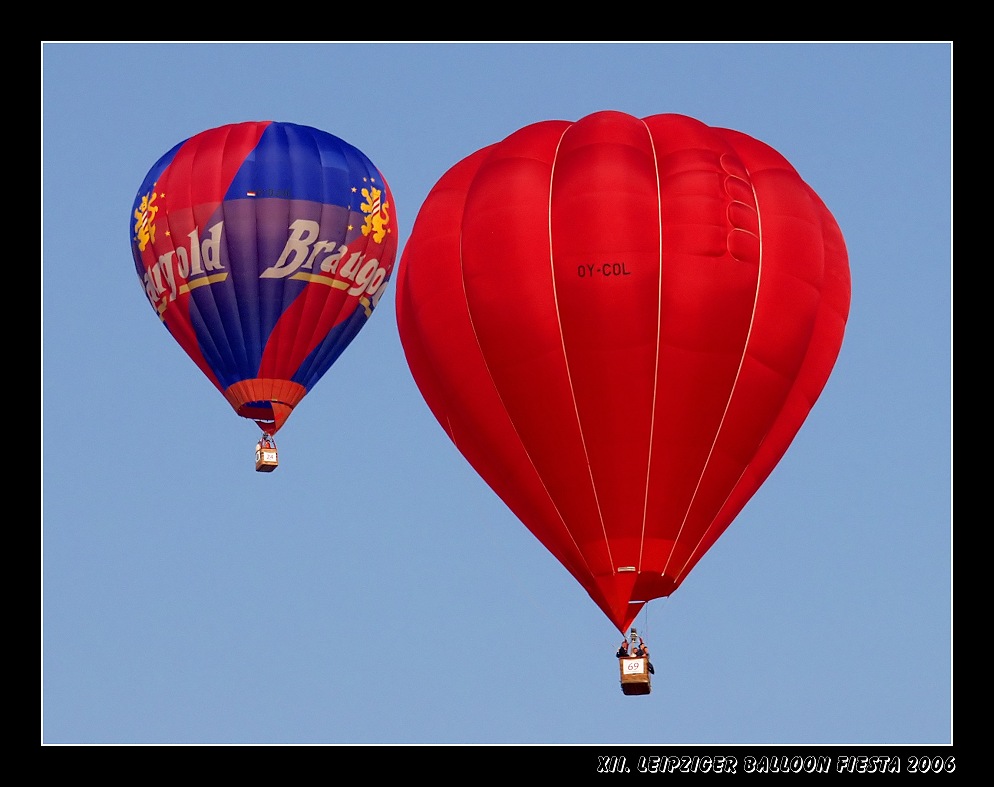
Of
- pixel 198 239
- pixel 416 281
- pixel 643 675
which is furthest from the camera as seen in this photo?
pixel 198 239

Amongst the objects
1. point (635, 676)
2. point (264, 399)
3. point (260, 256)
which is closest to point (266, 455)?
point (264, 399)

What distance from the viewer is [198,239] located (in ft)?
97.8

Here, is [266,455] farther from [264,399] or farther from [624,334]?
[624,334]

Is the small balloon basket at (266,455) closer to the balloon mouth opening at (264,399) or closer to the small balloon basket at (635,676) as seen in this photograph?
the balloon mouth opening at (264,399)

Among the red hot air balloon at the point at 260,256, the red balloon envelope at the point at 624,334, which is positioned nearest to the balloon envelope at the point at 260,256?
the red hot air balloon at the point at 260,256

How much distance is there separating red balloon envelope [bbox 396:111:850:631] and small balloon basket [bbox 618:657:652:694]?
542mm

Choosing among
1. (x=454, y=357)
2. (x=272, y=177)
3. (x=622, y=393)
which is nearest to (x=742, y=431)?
(x=622, y=393)

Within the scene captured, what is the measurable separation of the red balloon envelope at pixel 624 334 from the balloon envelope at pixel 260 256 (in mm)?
4956

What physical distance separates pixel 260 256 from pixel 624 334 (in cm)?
688

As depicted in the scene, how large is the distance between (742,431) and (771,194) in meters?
2.33

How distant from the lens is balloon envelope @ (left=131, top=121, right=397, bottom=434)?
29.8 m

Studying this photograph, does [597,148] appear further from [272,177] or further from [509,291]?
[272,177]

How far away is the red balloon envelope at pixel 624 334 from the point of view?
2420cm

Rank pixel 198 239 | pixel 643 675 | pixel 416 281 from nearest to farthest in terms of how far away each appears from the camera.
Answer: pixel 643 675, pixel 416 281, pixel 198 239
